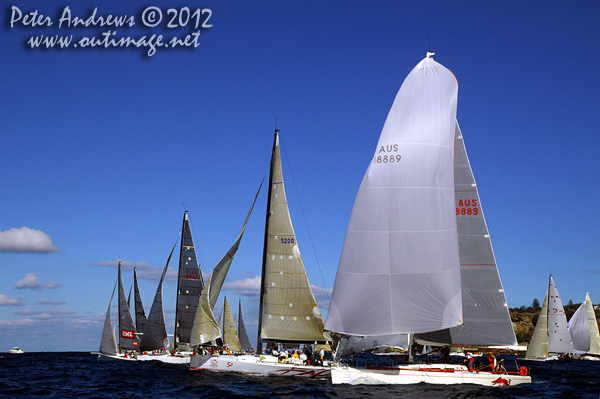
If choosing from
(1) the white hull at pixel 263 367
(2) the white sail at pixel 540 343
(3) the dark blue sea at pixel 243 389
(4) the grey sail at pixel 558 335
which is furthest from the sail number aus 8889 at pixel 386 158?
(4) the grey sail at pixel 558 335

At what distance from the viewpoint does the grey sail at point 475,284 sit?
2755 centimetres

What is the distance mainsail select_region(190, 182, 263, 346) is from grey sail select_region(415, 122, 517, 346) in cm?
1274

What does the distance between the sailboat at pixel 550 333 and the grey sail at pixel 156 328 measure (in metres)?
40.3

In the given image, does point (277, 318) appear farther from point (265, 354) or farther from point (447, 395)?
point (447, 395)

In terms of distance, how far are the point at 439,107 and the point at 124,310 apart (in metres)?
41.9

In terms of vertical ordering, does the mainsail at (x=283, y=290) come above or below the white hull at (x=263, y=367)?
above

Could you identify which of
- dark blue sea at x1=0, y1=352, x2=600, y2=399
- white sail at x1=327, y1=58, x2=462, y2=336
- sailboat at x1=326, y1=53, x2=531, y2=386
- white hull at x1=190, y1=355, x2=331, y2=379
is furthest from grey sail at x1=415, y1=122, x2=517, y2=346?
white hull at x1=190, y1=355, x2=331, y2=379

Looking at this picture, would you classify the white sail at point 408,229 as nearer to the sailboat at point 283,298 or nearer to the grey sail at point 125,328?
the sailboat at point 283,298

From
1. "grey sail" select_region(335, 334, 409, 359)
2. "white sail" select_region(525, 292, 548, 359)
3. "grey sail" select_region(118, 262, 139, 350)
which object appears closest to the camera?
"grey sail" select_region(335, 334, 409, 359)

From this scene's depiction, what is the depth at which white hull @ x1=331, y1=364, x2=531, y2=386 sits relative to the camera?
944 inches

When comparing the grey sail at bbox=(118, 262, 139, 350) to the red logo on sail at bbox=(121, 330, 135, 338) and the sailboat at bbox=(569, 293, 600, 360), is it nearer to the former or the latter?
the red logo on sail at bbox=(121, 330, 135, 338)

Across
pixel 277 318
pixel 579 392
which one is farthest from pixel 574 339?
pixel 277 318

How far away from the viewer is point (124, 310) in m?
55.8

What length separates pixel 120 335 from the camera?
2156 inches
